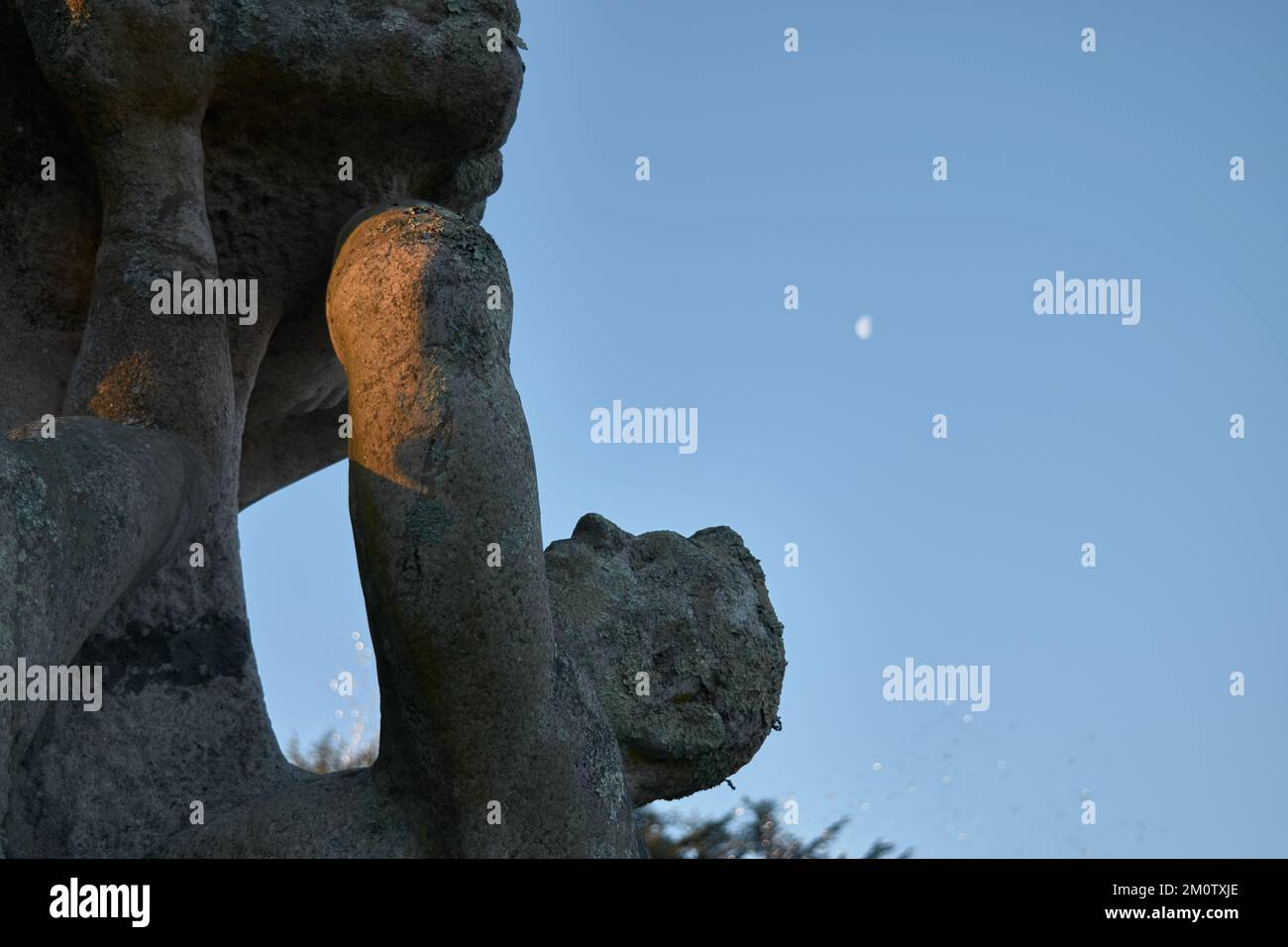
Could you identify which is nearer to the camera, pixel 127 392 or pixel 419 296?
pixel 419 296

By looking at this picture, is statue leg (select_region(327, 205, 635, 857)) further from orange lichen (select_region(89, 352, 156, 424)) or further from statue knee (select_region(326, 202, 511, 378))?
orange lichen (select_region(89, 352, 156, 424))

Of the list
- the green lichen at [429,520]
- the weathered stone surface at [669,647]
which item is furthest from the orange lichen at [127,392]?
the weathered stone surface at [669,647]

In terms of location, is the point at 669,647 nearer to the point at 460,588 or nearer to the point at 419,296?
the point at 460,588

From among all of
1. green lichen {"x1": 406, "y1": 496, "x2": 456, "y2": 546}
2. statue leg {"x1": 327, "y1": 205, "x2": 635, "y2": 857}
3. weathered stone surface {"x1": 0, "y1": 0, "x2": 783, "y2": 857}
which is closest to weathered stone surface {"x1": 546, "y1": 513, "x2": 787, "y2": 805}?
weathered stone surface {"x1": 0, "y1": 0, "x2": 783, "y2": 857}

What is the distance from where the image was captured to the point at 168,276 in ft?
13.4

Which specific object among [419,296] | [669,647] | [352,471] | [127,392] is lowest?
[669,647]

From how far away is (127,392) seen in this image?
397 cm

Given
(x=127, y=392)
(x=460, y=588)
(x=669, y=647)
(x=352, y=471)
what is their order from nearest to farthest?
(x=460, y=588)
(x=352, y=471)
(x=127, y=392)
(x=669, y=647)

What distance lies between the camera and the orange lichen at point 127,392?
395cm

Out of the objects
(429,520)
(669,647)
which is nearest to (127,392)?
(429,520)

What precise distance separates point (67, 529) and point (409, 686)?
730mm

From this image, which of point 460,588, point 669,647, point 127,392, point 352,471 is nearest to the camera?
point 460,588

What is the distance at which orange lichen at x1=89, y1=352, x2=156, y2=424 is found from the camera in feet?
13.0

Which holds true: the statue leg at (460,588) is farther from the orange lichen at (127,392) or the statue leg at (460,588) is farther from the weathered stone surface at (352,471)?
the orange lichen at (127,392)
